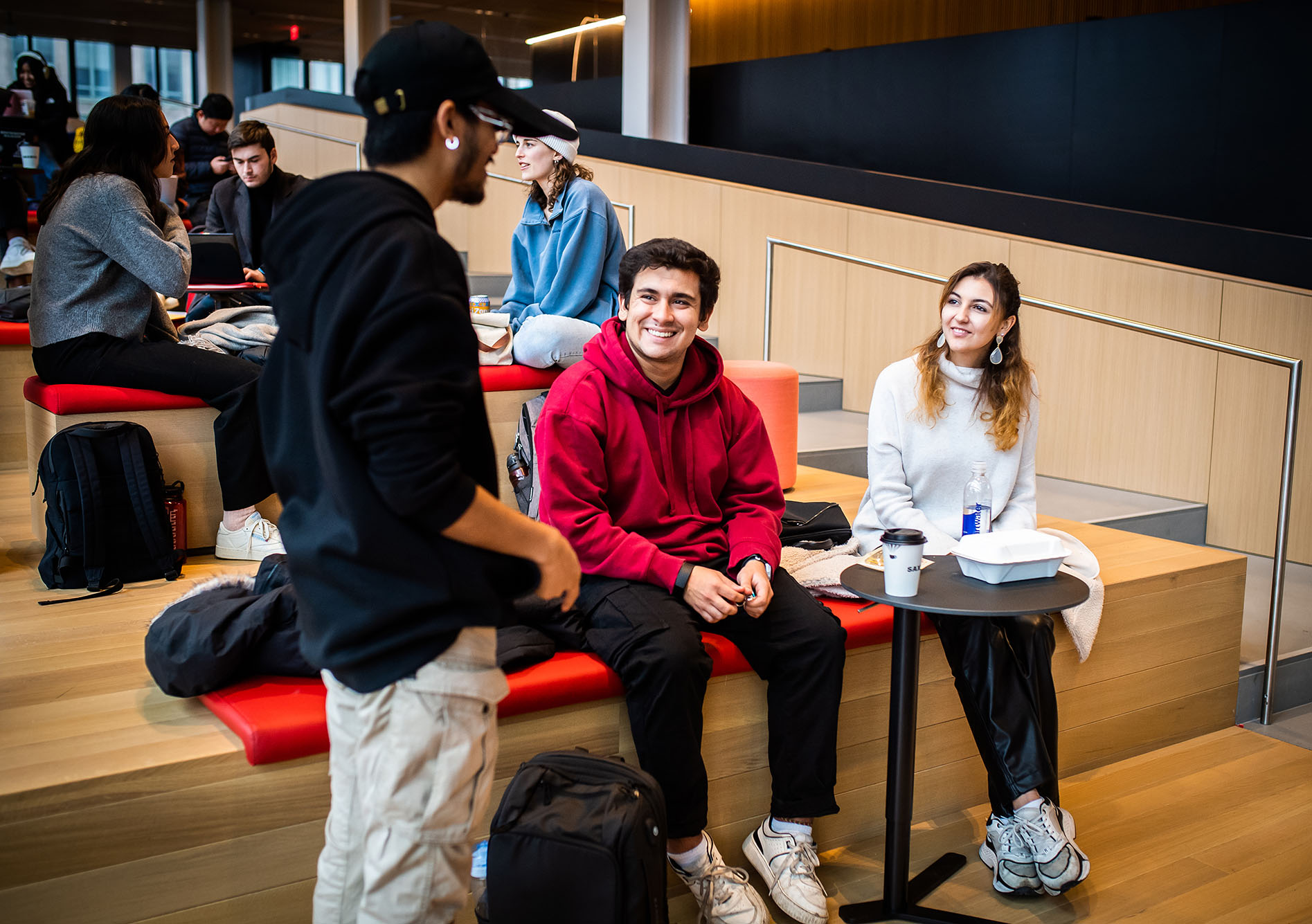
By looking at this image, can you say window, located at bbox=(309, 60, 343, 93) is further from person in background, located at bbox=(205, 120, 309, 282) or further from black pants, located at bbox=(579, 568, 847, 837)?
black pants, located at bbox=(579, 568, 847, 837)

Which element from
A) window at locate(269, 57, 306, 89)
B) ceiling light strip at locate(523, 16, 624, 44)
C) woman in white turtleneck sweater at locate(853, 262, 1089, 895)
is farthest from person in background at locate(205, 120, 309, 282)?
window at locate(269, 57, 306, 89)

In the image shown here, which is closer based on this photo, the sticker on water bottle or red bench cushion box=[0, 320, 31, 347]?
the sticker on water bottle

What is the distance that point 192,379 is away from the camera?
3.18 meters

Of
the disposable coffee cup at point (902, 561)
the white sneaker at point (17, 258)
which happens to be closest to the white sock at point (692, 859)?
the disposable coffee cup at point (902, 561)

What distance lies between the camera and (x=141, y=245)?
9.93 ft

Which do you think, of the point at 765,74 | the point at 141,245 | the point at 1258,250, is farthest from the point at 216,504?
the point at 765,74

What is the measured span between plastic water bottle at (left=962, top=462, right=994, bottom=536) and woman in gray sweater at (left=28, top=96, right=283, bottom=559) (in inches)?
76.9

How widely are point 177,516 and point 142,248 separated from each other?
76 cm

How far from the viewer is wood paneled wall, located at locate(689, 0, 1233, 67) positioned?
6.43 metres

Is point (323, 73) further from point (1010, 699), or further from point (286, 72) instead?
point (1010, 699)

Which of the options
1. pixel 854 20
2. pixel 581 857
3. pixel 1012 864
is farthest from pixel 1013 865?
pixel 854 20

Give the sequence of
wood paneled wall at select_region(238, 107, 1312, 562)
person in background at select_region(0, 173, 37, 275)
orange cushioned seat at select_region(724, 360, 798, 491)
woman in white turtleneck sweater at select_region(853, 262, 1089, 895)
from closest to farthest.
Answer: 1. woman in white turtleneck sweater at select_region(853, 262, 1089, 895)
2. orange cushioned seat at select_region(724, 360, 798, 491)
3. wood paneled wall at select_region(238, 107, 1312, 562)
4. person in background at select_region(0, 173, 37, 275)

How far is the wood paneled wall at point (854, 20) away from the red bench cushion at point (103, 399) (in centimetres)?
519

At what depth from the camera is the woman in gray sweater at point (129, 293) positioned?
9.91ft
